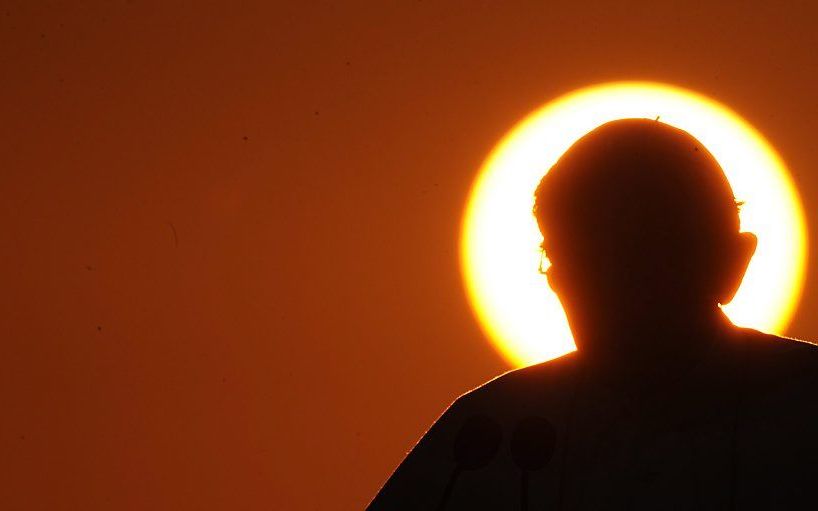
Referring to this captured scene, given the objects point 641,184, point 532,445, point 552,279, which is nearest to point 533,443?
point 532,445

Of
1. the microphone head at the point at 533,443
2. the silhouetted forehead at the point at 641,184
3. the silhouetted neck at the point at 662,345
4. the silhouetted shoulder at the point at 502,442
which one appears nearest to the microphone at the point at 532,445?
the microphone head at the point at 533,443

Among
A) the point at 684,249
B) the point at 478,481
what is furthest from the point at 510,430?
the point at 684,249

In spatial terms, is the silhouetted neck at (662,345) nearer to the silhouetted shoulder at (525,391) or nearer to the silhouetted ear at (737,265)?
the silhouetted ear at (737,265)

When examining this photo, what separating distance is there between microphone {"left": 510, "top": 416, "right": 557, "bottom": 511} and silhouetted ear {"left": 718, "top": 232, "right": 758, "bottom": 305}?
0.43 meters

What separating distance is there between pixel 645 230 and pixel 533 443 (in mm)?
425

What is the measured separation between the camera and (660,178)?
5.31 ft

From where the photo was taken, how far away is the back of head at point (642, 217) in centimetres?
160

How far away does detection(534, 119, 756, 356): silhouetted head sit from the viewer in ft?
5.25

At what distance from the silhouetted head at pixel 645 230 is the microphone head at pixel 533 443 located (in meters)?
0.27

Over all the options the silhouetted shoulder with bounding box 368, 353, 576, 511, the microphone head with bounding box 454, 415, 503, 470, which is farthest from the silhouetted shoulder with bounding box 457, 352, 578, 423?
the microphone head with bounding box 454, 415, 503, 470

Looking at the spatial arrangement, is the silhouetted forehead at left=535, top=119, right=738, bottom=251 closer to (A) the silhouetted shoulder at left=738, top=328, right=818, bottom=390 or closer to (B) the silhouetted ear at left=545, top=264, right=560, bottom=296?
(B) the silhouetted ear at left=545, top=264, right=560, bottom=296

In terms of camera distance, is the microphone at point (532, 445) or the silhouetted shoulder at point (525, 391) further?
the silhouetted shoulder at point (525, 391)

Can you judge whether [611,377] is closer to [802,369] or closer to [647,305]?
[647,305]

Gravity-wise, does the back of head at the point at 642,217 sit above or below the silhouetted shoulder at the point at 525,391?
above
